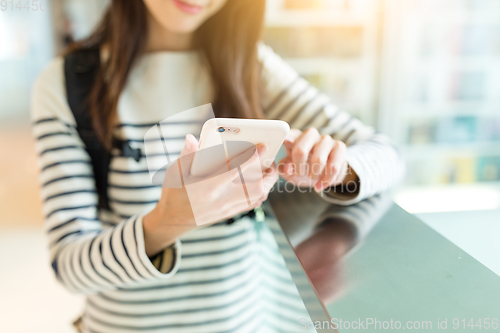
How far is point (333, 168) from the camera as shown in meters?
0.43

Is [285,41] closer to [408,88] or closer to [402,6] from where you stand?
[402,6]

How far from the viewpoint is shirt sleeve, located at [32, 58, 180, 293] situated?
0.44m

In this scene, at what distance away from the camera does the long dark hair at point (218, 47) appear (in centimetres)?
59

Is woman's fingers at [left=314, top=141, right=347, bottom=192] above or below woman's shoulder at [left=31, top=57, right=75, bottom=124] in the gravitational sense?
below

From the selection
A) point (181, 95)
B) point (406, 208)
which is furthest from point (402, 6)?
point (406, 208)

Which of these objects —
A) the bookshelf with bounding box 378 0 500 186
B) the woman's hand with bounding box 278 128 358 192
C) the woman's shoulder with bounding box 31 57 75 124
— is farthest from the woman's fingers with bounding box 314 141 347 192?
the bookshelf with bounding box 378 0 500 186

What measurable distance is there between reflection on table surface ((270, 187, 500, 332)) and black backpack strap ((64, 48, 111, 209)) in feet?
1.00

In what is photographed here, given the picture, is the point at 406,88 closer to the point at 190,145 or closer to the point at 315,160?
the point at 315,160

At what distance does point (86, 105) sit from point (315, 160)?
1.15ft

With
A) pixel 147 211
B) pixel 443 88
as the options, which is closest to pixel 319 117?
pixel 147 211

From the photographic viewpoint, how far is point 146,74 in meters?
0.62

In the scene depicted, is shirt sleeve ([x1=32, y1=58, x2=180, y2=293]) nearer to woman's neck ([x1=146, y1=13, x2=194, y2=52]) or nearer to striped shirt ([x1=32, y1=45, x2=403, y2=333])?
striped shirt ([x1=32, y1=45, x2=403, y2=333])

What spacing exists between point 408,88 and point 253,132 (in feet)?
Answer: 6.32

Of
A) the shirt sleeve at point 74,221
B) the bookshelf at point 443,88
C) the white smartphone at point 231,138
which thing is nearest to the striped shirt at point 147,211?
the shirt sleeve at point 74,221
